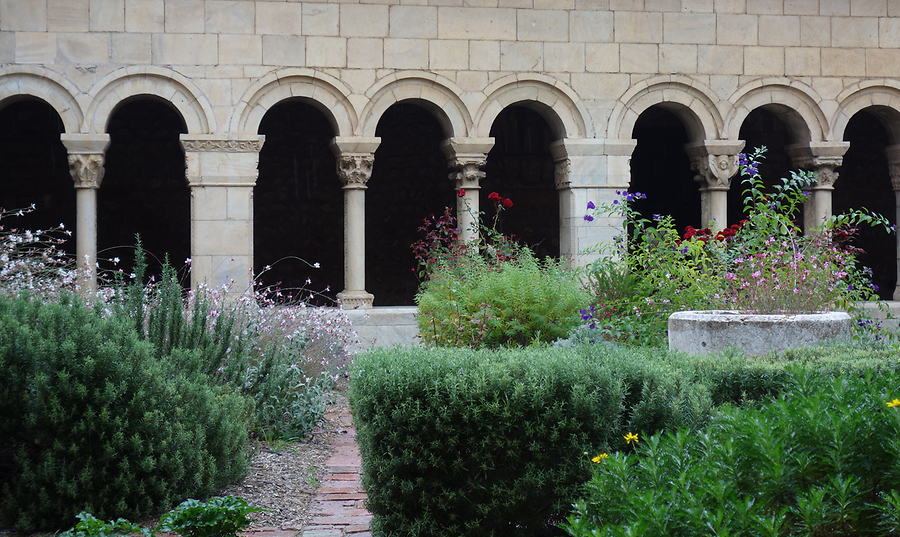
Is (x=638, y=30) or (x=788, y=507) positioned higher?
(x=638, y=30)

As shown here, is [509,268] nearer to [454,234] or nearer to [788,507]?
[454,234]

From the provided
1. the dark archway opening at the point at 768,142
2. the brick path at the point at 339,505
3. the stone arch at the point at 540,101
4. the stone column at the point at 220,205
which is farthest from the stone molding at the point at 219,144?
the dark archway opening at the point at 768,142

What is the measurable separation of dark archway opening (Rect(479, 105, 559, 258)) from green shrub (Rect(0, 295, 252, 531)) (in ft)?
28.4

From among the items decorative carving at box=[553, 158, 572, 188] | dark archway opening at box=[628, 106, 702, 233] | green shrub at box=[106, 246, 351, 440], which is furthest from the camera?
dark archway opening at box=[628, 106, 702, 233]

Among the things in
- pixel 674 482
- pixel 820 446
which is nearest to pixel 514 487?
pixel 674 482

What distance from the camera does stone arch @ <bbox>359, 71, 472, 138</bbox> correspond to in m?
8.01

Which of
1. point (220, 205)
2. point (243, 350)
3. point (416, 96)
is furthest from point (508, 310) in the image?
point (220, 205)

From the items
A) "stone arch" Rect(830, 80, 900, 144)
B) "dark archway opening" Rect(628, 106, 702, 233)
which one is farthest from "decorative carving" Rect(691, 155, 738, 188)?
"dark archway opening" Rect(628, 106, 702, 233)

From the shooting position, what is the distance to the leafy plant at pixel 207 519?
262 centimetres

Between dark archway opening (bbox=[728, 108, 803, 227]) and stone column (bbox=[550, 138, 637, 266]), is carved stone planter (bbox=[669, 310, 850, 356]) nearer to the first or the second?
stone column (bbox=[550, 138, 637, 266])

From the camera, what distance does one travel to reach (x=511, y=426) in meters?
2.93

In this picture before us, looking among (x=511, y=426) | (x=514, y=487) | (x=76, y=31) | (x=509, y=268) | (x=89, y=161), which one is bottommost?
(x=514, y=487)

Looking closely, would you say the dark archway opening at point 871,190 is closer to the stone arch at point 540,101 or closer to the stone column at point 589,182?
the stone column at point 589,182

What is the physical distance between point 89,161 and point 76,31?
1.18 m
